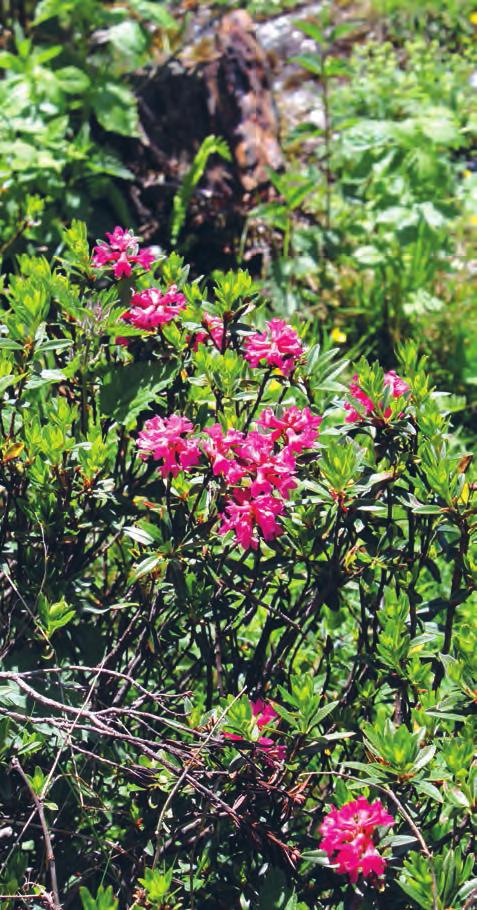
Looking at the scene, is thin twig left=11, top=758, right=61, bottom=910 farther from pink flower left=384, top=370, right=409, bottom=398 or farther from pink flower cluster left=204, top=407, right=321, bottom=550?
pink flower left=384, top=370, right=409, bottom=398

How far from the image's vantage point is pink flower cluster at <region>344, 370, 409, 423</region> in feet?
5.92

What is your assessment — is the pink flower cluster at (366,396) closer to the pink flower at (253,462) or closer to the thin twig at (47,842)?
the pink flower at (253,462)

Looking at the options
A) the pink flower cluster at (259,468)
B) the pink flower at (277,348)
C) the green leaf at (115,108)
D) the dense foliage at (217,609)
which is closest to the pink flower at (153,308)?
the dense foliage at (217,609)

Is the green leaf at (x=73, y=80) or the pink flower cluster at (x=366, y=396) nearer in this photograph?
the pink flower cluster at (x=366, y=396)

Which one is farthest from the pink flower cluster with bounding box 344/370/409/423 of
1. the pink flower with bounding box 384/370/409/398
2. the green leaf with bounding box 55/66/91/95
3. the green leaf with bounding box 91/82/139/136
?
the green leaf with bounding box 55/66/91/95

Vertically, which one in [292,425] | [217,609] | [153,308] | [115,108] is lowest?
[217,609]

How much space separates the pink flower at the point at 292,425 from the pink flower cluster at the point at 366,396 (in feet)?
0.24

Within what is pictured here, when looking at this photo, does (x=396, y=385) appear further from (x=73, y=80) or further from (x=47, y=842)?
(x=73, y=80)

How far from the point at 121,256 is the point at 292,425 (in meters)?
0.51

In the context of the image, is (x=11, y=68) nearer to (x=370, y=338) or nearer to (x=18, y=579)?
(x=370, y=338)

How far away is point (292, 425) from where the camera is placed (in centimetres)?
180

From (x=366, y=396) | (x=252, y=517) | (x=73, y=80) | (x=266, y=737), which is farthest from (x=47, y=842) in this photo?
(x=73, y=80)

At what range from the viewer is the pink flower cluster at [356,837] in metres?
1.52

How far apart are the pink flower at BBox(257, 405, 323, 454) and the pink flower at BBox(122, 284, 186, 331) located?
0.30 metres
